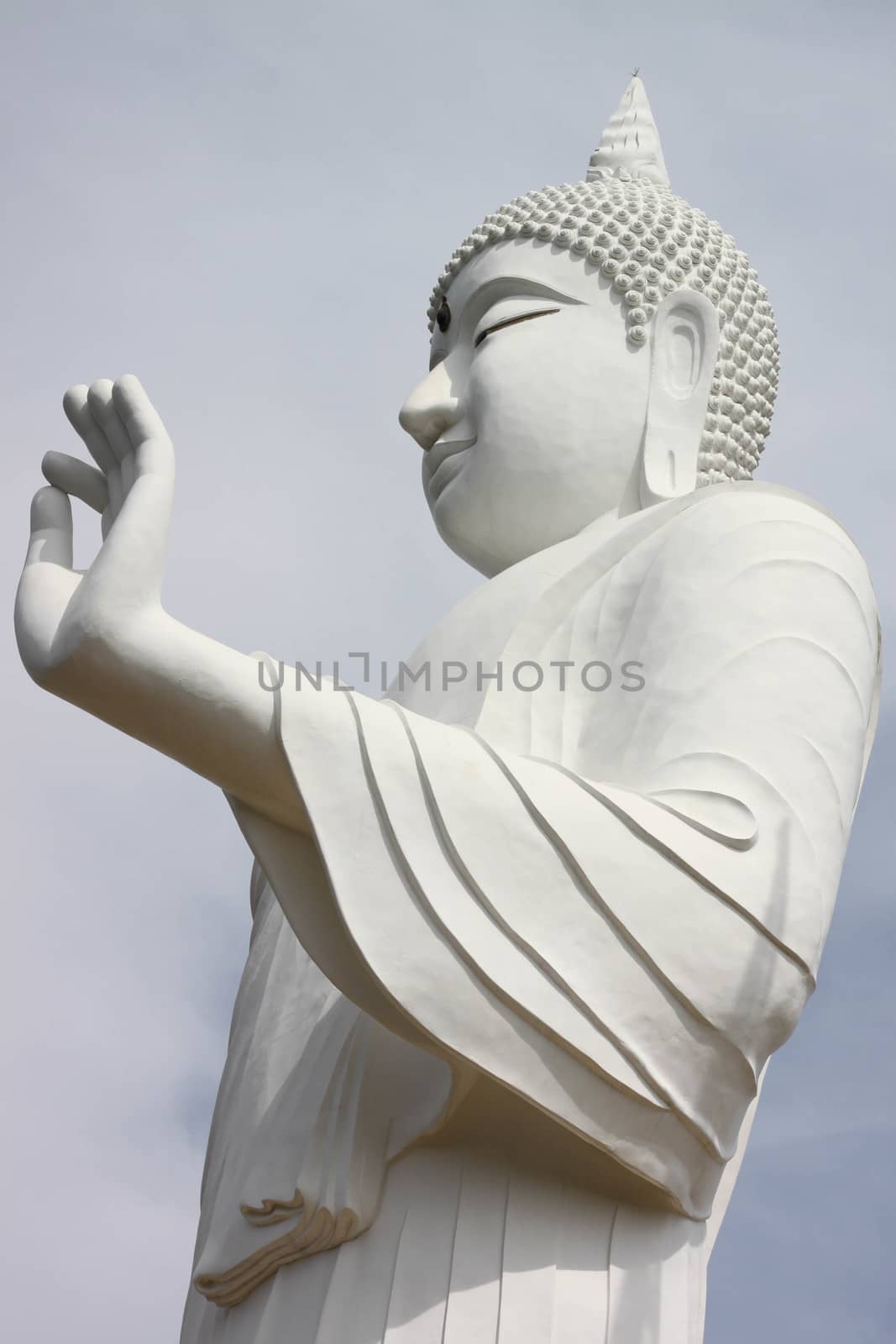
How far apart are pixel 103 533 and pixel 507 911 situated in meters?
1.28

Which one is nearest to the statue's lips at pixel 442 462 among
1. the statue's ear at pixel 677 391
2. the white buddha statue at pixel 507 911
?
the statue's ear at pixel 677 391

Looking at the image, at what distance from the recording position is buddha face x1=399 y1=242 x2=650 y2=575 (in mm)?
5938

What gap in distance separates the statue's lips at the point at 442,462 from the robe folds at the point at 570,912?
1151 mm

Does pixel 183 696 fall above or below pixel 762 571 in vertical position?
below

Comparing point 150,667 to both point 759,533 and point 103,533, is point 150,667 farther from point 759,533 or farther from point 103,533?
point 759,533

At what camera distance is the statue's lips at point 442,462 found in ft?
20.0

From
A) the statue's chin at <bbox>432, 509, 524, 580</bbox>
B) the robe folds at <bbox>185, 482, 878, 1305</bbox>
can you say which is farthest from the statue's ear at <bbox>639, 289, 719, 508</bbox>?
the robe folds at <bbox>185, 482, 878, 1305</bbox>

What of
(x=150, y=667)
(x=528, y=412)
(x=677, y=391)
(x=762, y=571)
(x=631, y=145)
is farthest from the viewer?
(x=631, y=145)

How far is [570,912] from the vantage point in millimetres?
4488

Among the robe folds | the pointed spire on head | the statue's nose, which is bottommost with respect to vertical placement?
the robe folds

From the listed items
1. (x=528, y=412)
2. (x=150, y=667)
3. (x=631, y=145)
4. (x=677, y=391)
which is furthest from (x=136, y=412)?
(x=631, y=145)

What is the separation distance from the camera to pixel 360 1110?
475 centimetres

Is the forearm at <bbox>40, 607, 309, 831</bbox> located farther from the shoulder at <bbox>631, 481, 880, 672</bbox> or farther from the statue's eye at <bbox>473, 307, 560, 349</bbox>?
the statue's eye at <bbox>473, 307, 560, 349</bbox>

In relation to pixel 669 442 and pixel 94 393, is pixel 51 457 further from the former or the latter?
pixel 669 442
